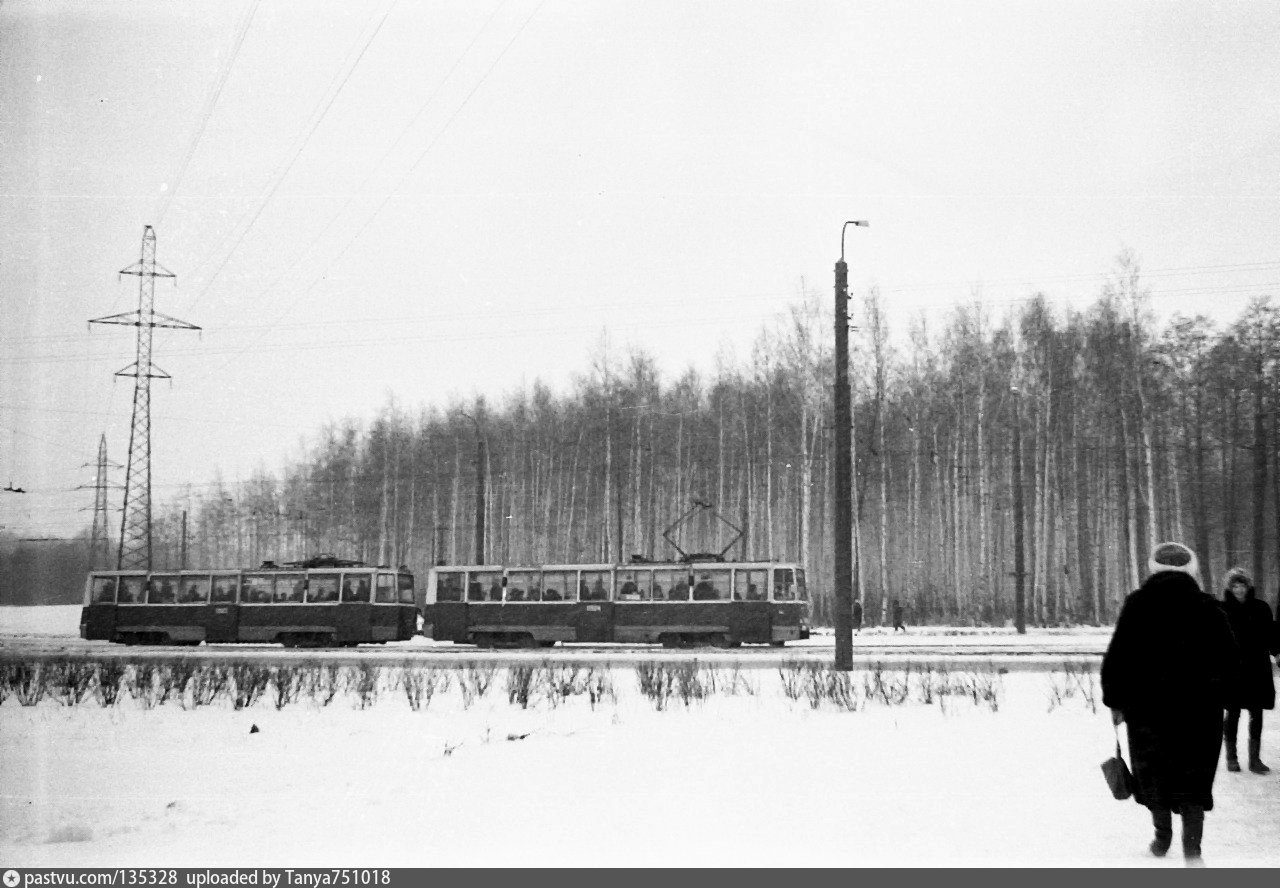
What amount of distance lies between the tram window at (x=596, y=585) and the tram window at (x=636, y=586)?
0.36 meters

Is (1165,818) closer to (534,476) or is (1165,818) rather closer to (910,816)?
(910,816)

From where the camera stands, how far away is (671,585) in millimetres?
28984

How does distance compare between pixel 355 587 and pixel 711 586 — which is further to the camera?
pixel 355 587

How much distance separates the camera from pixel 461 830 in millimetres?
7250

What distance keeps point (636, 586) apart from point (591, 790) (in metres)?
20.7

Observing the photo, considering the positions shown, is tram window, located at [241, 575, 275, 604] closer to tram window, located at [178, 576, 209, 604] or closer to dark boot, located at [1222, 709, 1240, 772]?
tram window, located at [178, 576, 209, 604]

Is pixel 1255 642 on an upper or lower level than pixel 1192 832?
upper

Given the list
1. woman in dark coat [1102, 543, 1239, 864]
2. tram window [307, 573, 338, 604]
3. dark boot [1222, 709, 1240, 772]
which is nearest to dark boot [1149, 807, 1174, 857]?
woman in dark coat [1102, 543, 1239, 864]

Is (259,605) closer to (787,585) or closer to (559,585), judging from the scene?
(559,585)

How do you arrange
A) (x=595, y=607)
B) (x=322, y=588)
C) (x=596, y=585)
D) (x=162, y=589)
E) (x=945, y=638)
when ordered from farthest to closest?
(x=162, y=589)
(x=322, y=588)
(x=945, y=638)
(x=596, y=585)
(x=595, y=607)

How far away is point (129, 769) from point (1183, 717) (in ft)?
28.0

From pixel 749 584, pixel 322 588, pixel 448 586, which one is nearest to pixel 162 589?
pixel 322 588

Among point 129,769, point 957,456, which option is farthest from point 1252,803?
point 957,456

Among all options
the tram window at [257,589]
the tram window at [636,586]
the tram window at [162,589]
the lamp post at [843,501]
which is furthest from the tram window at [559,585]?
the lamp post at [843,501]
